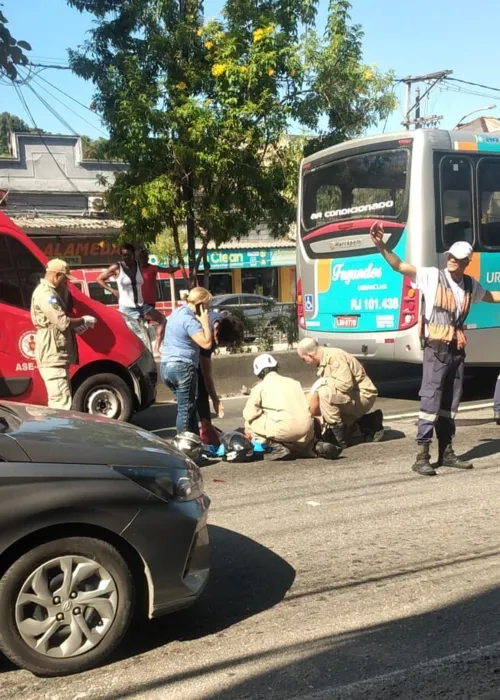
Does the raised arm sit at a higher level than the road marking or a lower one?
higher

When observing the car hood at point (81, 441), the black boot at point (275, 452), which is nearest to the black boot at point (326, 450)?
the black boot at point (275, 452)

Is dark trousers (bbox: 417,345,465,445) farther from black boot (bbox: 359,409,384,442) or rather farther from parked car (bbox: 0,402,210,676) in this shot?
parked car (bbox: 0,402,210,676)

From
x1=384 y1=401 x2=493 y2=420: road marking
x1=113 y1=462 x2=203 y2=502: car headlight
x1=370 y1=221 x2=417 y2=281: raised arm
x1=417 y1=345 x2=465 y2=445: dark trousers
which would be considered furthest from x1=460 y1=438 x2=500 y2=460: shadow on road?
x1=113 y1=462 x2=203 y2=502: car headlight

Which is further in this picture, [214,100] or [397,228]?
[214,100]

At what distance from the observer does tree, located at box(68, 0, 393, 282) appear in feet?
36.9

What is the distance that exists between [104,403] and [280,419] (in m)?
2.32

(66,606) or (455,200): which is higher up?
(455,200)

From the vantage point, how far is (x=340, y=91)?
12211 millimetres

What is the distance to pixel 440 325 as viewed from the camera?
6.18 m

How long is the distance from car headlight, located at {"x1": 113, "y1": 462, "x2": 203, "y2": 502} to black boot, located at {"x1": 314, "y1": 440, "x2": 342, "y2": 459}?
138 inches

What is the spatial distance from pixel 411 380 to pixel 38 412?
359 inches

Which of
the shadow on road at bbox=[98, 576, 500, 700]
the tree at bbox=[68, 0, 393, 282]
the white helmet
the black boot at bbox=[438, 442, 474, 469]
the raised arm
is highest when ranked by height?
the tree at bbox=[68, 0, 393, 282]

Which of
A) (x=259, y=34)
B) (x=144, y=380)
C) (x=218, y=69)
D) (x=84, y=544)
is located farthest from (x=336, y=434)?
(x=259, y=34)

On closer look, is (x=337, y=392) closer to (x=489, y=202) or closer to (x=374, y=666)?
(x=489, y=202)
